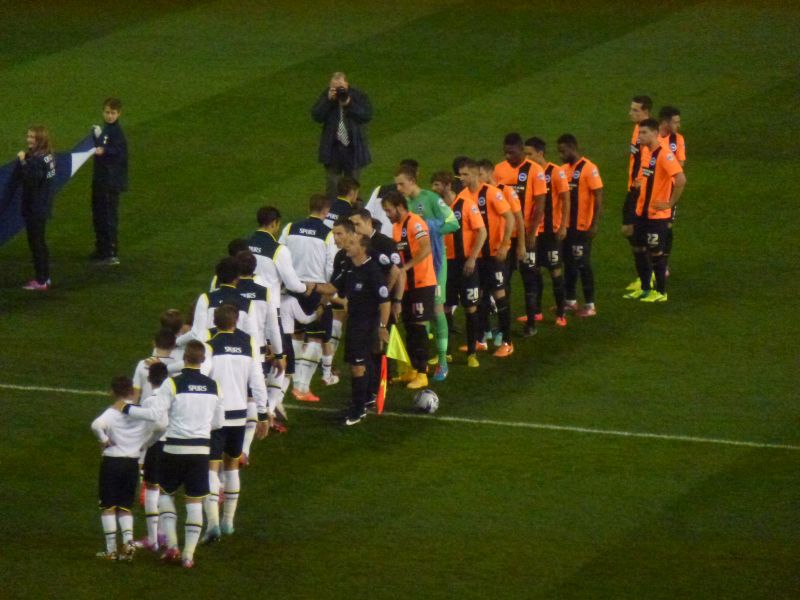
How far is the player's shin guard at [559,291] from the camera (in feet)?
57.4

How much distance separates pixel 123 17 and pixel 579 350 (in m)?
15.6

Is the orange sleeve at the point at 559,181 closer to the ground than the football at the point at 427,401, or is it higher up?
higher up

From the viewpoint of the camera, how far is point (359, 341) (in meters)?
14.3

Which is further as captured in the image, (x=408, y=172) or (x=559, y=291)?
(x=559, y=291)

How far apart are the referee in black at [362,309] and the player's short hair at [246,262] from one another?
46.9 inches

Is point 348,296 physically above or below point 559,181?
below

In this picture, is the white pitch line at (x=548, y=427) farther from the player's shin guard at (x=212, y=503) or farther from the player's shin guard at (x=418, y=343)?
the player's shin guard at (x=212, y=503)

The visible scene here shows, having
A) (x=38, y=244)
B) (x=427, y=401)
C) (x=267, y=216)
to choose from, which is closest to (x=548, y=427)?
(x=427, y=401)

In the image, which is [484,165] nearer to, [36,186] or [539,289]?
[539,289]

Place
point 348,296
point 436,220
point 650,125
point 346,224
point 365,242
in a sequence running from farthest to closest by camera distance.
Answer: point 650,125
point 436,220
point 348,296
point 365,242
point 346,224

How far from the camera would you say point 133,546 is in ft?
38.7

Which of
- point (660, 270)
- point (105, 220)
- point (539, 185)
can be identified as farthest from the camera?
point (105, 220)

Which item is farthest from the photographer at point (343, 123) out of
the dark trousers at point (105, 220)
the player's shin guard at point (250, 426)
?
the player's shin guard at point (250, 426)

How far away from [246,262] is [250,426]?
4.23ft
